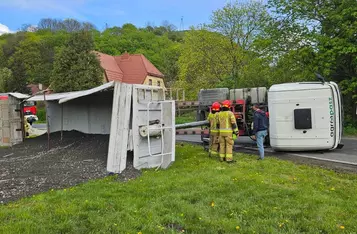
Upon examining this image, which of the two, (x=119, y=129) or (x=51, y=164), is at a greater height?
(x=119, y=129)

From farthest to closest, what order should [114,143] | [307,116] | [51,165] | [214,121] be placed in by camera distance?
1. [307,116]
2. [214,121]
3. [51,165]
4. [114,143]

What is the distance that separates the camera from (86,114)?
44.2ft

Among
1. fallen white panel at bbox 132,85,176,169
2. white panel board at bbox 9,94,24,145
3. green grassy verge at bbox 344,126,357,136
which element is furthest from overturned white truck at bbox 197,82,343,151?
white panel board at bbox 9,94,24,145

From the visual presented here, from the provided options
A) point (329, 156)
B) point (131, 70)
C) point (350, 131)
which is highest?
point (131, 70)

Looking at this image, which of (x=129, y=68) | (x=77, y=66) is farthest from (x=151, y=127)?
(x=129, y=68)

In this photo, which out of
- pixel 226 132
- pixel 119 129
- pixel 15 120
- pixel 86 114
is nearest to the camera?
pixel 119 129

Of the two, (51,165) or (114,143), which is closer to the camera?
(114,143)

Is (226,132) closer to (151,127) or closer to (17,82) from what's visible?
(151,127)

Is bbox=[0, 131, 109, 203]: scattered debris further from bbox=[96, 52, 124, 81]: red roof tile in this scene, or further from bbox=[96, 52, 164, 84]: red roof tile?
bbox=[96, 52, 164, 84]: red roof tile

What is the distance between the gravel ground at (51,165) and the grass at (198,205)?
0.56 metres

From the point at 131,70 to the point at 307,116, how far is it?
4326 cm

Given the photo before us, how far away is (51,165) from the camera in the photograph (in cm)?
830

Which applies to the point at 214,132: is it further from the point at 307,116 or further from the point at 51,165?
the point at 51,165

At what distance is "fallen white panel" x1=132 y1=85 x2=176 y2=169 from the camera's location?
27.2 ft
